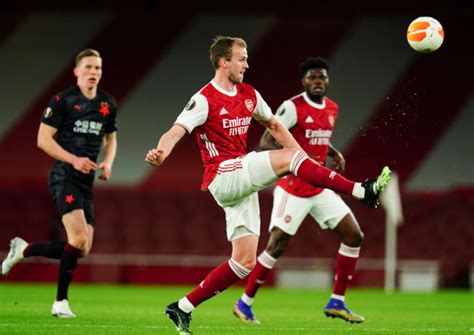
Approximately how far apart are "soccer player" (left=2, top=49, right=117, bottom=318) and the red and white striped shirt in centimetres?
152

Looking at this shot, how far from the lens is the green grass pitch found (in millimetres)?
6750

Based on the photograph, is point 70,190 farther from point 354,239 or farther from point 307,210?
point 354,239

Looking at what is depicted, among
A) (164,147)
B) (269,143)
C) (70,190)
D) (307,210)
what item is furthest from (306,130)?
(164,147)

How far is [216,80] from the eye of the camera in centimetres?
661

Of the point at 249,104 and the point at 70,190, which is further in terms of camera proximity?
the point at 70,190

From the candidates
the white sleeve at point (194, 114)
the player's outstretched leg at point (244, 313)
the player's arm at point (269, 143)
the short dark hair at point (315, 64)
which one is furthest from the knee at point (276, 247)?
the white sleeve at point (194, 114)

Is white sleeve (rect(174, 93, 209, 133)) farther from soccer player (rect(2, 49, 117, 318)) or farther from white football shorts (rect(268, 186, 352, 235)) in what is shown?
white football shorts (rect(268, 186, 352, 235))

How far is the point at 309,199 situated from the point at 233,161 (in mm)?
2306

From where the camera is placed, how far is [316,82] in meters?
8.68

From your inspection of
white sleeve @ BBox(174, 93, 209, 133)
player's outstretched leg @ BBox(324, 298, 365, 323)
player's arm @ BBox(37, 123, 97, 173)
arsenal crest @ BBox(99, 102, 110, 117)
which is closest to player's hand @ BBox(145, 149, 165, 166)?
white sleeve @ BBox(174, 93, 209, 133)

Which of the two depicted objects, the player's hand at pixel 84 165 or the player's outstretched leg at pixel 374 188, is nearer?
the player's outstretched leg at pixel 374 188

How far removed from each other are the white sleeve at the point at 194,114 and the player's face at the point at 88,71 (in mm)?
1965

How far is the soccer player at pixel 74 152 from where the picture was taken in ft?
25.7

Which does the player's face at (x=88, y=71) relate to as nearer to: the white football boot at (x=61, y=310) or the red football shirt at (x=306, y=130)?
the red football shirt at (x=306, y=130)
